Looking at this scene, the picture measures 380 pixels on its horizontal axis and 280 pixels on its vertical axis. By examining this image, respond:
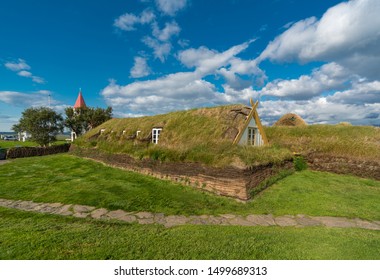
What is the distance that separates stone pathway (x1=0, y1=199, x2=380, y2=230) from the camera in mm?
5750

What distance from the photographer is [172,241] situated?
13.8ft

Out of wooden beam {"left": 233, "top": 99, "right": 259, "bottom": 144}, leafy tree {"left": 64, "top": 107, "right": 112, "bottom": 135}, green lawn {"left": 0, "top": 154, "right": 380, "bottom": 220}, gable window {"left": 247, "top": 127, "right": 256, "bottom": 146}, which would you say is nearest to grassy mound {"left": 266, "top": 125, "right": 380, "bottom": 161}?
green lawn {"left": 0, "top": 154, "right": 380, "bottom": 220}

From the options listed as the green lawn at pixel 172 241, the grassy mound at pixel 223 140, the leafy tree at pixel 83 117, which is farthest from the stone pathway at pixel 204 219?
the leafy tree at pixel 83 117

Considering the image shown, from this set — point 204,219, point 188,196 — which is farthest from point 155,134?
point 204,219

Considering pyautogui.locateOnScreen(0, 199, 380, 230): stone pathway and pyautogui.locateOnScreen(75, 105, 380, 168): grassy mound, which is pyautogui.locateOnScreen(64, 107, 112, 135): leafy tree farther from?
pyautogui.locateOnScreen(0, 199, 380, 230): stone pathway

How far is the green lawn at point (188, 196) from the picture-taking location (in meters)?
6.86

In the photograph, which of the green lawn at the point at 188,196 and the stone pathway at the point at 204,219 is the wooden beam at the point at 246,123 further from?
the stone pathway at the point at 204,219

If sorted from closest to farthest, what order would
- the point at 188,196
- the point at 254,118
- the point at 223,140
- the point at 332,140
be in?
the point at 188,196, the point at 223,140, the point at 254,118, the point at 332,140

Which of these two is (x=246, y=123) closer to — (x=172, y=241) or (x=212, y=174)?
(x=212, y=174)

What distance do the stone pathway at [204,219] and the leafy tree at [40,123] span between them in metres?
29.2

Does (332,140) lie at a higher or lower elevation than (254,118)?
lower

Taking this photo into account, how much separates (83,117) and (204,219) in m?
37.7

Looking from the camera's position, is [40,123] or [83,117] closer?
[40,123]

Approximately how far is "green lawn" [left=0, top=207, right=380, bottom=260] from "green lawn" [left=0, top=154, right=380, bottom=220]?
62.1 inches
